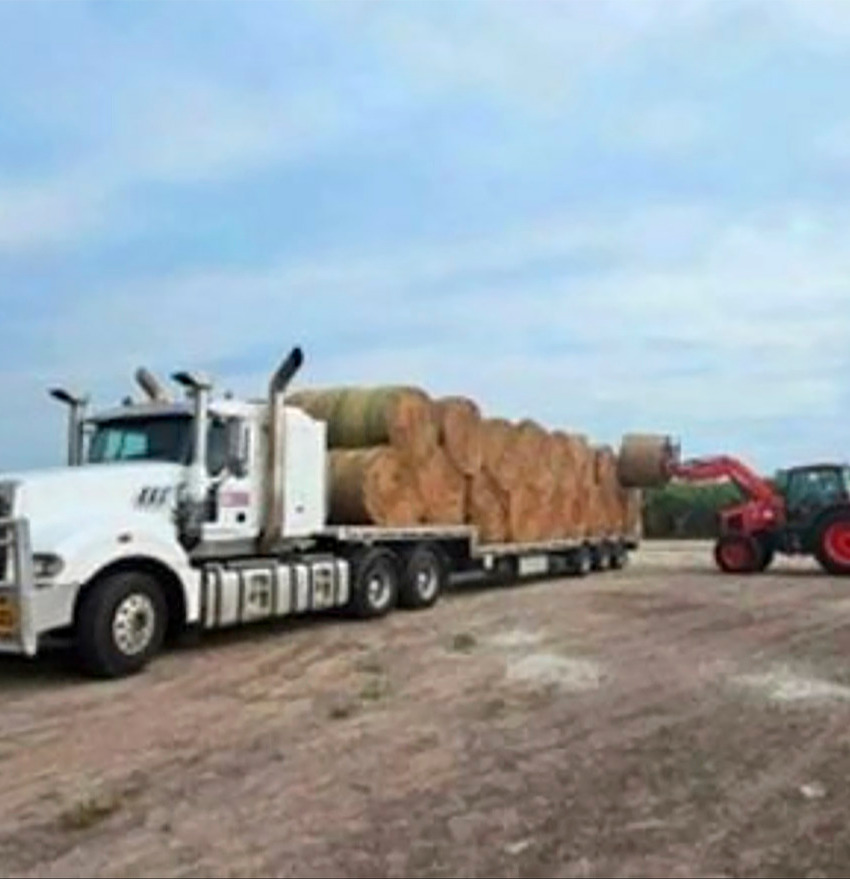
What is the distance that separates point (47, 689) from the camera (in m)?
12.5

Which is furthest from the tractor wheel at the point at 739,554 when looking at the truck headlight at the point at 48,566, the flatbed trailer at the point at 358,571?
the truck headlight at the point at 48,566

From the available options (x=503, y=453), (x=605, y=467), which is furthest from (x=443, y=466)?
(x=605, y=467)

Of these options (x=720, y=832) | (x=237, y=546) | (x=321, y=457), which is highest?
Answer: (x=321, y=457)

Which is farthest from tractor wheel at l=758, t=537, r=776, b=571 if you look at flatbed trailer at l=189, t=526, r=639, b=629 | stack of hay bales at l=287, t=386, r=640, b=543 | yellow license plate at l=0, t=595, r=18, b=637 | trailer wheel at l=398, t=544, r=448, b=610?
yellow license plate at l=0, t=595, r=18, b=637

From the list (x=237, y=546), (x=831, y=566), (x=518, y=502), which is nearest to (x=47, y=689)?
(x=237, y=546)

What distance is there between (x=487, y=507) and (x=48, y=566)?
9.24 m

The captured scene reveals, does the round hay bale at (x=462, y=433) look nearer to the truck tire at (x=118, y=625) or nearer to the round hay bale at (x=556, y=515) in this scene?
the round hay bale at (x=556, y=515)

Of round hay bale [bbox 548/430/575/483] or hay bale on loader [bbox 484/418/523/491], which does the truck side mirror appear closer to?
hay bale on loader [bbox 484/418/523/491]

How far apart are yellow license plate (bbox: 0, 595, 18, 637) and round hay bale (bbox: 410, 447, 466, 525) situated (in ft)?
24.1

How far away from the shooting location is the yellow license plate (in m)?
12.2

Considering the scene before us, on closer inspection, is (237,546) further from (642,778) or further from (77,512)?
(642,778)

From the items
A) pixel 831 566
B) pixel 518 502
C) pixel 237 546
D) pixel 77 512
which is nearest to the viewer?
pixel 77 512

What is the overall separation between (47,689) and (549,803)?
5.95 m

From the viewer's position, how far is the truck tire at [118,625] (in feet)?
41.4
